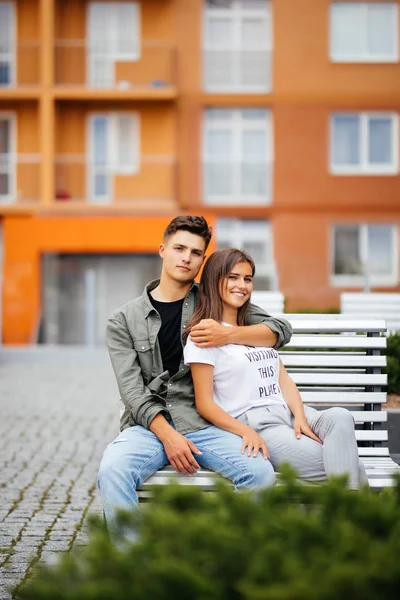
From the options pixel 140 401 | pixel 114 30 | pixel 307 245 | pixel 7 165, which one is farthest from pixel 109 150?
pixel 140 401

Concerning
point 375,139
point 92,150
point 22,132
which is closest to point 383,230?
point 375,139

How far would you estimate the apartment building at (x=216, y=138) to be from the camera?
2777cm

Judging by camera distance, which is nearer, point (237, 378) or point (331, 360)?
point (237, 378)

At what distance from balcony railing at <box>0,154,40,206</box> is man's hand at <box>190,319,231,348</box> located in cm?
2418

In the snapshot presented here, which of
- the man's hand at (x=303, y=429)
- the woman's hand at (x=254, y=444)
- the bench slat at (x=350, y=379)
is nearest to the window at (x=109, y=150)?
the bench slat at (x=350, y=379)

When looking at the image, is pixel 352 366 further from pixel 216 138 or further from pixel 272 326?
pixel 216 138

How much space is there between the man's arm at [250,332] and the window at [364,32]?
24.9 m

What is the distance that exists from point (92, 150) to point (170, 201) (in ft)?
8.60

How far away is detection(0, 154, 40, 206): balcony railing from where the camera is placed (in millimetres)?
27953

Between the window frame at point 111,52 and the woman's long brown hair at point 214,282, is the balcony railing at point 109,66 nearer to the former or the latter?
the window frame at point 111,52

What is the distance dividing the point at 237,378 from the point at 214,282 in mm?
430

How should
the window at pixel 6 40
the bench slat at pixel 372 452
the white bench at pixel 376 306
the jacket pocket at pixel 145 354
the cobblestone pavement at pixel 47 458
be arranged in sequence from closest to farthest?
the jacket pocket at pixel 145 354 → the bench slat at pixel 372 452 → the cobblestone pavement at pixel 47 458 → the white bench at pixel 376 306 → the window at pixel 6 40

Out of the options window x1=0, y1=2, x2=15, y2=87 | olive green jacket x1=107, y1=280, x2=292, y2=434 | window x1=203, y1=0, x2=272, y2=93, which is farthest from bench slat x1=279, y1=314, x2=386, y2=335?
window x1=0, y1=2, x2=15, y2=87

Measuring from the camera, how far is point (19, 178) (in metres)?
28.0
